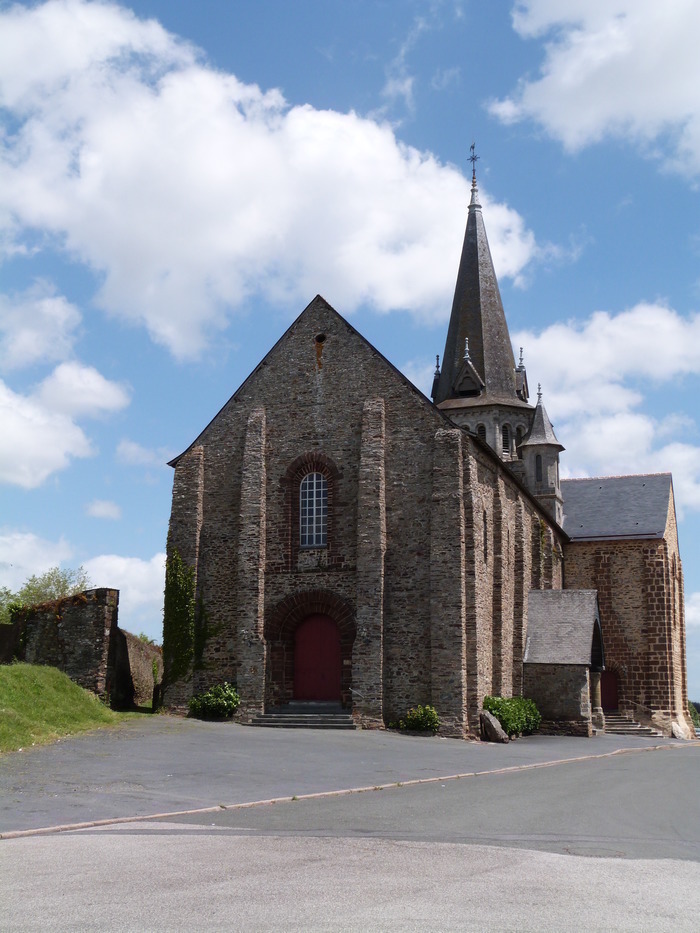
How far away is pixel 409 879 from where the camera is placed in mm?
6750

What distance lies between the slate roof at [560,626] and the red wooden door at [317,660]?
6.70 meters

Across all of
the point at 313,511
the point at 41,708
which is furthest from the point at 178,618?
the point at 41,708

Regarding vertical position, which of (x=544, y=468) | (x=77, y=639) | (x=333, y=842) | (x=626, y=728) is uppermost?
(x=544, y=468)

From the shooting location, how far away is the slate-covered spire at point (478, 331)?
4262 cm

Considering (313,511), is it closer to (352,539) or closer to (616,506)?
(352,539)

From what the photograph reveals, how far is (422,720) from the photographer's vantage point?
22594 millimetres

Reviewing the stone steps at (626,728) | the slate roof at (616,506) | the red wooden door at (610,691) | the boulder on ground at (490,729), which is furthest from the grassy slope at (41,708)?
the slate roof at (616,506)

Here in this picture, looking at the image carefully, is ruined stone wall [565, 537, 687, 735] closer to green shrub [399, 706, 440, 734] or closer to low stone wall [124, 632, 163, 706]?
Result: green shrub [399, 706, 440, 734]

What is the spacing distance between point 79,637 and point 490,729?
33.4 feet

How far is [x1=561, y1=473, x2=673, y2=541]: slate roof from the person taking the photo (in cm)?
3753

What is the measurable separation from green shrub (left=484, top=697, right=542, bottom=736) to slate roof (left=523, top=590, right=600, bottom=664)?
5.32ft

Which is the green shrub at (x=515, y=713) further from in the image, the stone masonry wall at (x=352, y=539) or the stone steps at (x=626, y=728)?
the stone steps at (x=626, y=728)

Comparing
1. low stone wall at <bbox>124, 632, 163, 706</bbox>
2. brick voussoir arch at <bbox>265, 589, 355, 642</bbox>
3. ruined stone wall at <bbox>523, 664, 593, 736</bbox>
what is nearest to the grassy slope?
low stone wall at <bbox>124, 632, 163, 706</bbox>

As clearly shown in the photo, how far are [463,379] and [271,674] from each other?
70.8 feet
